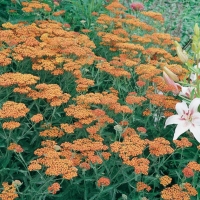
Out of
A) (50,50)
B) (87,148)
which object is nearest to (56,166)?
(87,148)

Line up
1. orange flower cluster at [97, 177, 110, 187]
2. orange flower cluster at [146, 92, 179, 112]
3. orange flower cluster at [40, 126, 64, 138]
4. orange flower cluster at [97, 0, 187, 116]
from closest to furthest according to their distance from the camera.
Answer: orange flower cluster at [97, 177, 110, 187] < orange flower cluster at [40, 126, 64, 138] < orange flower cluster at [146, 92, 179, 112] < orange flower cluster at [97, 0, 187, 116]

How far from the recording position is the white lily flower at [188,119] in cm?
212

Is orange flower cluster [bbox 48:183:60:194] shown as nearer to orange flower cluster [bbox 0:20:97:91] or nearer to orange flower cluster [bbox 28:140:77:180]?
orange flower cluster [bbox 28:140:77:180]

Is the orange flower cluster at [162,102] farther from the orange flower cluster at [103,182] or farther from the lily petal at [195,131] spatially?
the orange flower cluster at [103,182]

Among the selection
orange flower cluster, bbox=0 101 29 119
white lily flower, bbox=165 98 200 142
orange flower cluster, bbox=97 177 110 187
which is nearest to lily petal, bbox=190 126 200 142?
white lily flower, bbox=165 98 200 142

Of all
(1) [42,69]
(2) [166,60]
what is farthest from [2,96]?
(2) [166,60]

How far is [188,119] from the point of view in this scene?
7.12ft

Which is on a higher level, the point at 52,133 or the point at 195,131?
the point at 195,131

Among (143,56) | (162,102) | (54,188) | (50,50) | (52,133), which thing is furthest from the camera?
(143,56)

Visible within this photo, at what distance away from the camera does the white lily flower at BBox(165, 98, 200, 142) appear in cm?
212

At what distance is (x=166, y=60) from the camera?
3.16 m

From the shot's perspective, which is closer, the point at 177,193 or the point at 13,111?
the point at 177,193

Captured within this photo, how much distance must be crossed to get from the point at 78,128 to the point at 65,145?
0.98ft

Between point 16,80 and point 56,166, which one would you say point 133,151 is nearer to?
point 56,166
